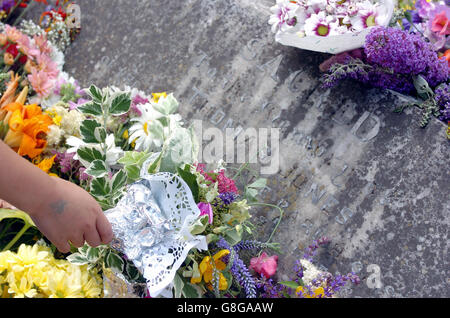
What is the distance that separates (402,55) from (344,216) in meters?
0.61

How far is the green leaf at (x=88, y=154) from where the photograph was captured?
4.59 ft

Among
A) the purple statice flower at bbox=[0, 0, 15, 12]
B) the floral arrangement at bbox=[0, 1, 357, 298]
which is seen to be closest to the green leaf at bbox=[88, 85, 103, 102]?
the floral arrangement at bbox=[0, 1, 357, 298]

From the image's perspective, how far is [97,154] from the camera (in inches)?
55.6

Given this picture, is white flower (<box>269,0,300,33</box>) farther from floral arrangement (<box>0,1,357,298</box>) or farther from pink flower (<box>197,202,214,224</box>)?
pink flower (<box>197,202,214,224</box>)

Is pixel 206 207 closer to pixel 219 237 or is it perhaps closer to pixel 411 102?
pixel 219 237

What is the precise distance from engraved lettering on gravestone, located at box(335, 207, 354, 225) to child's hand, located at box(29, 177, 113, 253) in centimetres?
84

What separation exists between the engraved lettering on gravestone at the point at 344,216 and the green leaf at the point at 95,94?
3.15 feet

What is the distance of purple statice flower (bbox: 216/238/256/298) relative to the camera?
4.38 feet

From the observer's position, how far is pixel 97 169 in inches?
53.7

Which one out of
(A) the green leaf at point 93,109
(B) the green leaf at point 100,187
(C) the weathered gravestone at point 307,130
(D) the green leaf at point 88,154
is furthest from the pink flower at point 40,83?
(B) the green leaf at point 100,187

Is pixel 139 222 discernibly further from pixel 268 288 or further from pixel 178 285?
pixel 268 288

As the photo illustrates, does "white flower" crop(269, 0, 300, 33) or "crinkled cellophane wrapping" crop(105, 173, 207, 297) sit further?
"white flower" crop(269, 0, 300, 33)

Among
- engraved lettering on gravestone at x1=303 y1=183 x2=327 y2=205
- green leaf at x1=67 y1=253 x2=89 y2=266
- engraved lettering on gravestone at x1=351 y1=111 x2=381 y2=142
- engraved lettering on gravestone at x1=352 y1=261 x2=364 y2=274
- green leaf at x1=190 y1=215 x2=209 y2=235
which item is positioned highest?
green leaf at x1=190 y1=215 x2=209 y2=235
